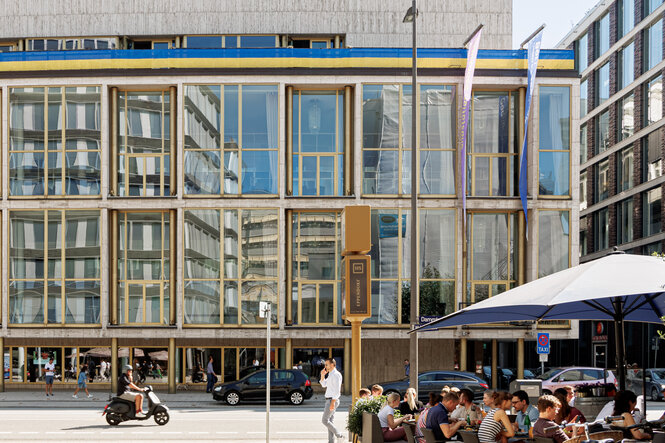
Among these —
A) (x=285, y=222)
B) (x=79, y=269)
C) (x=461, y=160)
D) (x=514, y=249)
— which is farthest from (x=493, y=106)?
(x=79, y=269)

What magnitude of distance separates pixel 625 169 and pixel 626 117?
322cm

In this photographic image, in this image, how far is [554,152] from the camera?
34156 mm

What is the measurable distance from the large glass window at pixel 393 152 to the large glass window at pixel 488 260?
209cm

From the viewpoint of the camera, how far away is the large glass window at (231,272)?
34.0 m

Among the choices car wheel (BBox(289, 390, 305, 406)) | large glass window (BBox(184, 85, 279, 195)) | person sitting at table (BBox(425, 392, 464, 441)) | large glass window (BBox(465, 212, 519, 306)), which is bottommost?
car wheel (BBox(289, 390, 305, 406))

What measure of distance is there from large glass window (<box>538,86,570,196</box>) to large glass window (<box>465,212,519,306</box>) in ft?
7.83

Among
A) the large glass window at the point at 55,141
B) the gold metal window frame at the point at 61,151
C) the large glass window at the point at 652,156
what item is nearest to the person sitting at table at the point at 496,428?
the gold metal window frame at the point at 61,151

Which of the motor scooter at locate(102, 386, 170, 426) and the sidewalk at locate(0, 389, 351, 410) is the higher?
the motor scooter at locate(102, 386, 170, 426)

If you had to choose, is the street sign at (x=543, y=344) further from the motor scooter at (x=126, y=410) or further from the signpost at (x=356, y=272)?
the signpost at (x=356, y=272)

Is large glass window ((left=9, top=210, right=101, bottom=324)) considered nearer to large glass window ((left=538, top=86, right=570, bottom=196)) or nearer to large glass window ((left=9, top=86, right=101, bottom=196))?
large glass window ((left=9, top=86, right=101, bottom=196))

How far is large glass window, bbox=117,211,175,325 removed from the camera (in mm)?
34375

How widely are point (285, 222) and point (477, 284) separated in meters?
8.15

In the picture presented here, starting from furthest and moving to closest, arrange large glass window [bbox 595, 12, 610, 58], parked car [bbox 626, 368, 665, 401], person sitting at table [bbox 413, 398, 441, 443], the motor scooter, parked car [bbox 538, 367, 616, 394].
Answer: large glass window [bbox 595, 12, 610, 58] < parked car [bbox 626, 368, 665, 401] < parked car [bbox 538, 367, 616, 394] < the motor scooter < person sitting at table [bbox 413, 398, 441, 443]

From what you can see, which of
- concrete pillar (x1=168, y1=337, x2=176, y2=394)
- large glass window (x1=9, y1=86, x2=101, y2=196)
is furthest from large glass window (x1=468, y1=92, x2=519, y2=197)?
large glass window (x1=9, y1=86, x2=101, y2=196)
